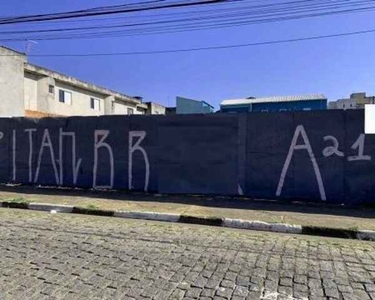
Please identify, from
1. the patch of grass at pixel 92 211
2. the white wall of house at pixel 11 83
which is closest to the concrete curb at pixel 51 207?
the patch of grass at pixel 92 211

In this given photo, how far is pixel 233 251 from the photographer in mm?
5176

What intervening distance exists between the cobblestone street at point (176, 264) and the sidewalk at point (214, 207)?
2.72 ft

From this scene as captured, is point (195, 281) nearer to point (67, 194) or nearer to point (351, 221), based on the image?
point (351, 221)

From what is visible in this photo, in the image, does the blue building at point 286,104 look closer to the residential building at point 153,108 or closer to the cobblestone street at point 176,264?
the residential building at point 153,108

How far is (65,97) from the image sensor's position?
2727 cm

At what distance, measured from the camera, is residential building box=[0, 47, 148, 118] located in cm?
2089

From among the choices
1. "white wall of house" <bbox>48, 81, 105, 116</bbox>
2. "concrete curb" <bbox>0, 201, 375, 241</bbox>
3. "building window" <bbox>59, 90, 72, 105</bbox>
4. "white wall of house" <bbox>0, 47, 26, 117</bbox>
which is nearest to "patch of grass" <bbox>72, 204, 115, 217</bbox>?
"concrete curb" <bbox>0, 201, 375, 241</bbox>

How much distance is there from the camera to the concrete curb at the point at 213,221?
20.8ft

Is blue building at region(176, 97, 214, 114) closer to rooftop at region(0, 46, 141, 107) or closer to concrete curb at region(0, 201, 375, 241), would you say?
rooftop at region(0, 46, 141, 107)

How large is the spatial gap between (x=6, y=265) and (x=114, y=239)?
5.32 feet

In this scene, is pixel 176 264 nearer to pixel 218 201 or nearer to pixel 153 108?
pixel 218 201

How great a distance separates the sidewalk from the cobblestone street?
83cm

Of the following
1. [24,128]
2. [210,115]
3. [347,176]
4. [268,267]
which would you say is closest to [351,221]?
[347,176]

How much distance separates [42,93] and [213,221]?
2027 centimetres
